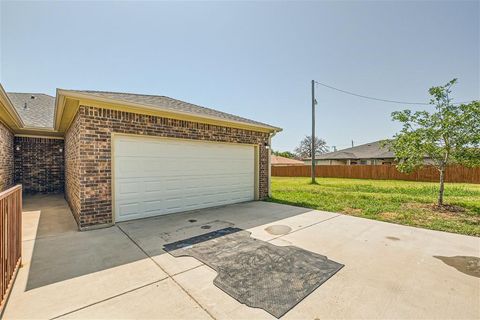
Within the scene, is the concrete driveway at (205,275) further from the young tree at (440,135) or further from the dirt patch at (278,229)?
the young tree at (440,135)

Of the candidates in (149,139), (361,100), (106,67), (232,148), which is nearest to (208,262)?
(149,139)

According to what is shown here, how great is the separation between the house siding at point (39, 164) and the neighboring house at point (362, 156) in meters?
29.6

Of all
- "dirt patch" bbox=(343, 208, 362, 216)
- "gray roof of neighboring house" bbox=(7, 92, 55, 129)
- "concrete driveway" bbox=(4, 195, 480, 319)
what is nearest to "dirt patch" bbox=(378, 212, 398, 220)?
"dirt patch" bbox=(343, 208, 362, 216)

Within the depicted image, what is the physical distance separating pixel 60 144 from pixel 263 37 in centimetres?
1067

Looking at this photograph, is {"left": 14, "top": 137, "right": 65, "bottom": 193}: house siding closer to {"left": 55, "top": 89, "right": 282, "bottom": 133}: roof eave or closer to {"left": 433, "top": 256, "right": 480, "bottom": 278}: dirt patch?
{"left": 55, "top": 89, "right": 282, "bottom": 133}: roof eave

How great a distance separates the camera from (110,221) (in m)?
5.20

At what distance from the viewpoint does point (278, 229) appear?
16.3 ft

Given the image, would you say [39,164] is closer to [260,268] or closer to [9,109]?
[9,109]

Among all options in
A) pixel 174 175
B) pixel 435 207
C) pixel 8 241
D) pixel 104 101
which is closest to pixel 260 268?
pixel 8 241

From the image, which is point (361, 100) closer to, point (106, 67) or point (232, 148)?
point (232, 148)

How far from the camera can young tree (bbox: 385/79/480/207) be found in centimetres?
694

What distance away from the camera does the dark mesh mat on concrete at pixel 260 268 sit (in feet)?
7.98

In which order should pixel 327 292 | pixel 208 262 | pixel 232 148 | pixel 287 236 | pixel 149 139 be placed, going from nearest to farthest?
pixel 327 292
pixel 208 262
pixel 287 236
pixel 149 139
pixel 232 148

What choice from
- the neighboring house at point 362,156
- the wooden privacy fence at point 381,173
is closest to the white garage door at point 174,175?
the wooden privacy fence at point 381,173
